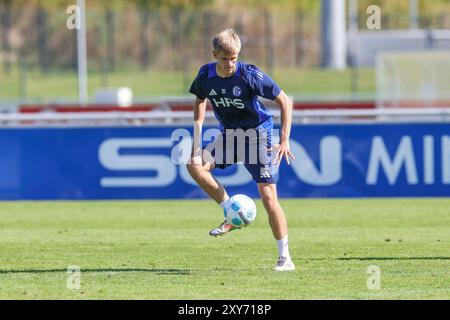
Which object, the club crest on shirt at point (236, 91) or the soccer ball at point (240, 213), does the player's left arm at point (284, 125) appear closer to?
the club crest on shirt at point (236, 91)

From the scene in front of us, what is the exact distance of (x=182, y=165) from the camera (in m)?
18.2

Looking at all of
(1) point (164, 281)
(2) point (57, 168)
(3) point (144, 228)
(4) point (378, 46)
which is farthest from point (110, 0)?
(1) point (164, 281)

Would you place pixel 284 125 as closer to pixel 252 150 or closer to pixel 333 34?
pixel 252 150

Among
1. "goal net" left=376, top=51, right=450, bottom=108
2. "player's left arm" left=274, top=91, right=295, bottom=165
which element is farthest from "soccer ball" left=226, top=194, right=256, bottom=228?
"goal net" left=376, top=51, right=450, bottom=108

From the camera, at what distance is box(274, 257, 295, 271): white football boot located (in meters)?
10.4

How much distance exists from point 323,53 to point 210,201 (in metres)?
29.4

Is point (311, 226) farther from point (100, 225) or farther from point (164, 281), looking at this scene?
point (164, 281)

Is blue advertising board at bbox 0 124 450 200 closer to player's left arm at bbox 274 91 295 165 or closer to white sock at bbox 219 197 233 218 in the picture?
white sock at bbox 219 197 233 218

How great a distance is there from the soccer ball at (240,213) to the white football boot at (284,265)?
51 centimetres

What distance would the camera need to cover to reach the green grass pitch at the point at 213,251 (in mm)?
9344

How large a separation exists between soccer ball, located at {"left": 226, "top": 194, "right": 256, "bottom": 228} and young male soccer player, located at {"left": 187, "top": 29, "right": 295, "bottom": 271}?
0.22 feet

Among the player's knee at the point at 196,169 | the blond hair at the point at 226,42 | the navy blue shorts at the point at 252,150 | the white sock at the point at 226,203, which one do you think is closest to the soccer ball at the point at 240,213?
the white sock at the point at 226,203

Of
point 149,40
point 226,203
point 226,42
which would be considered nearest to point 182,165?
point 226,203

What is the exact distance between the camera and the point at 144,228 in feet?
48.5
